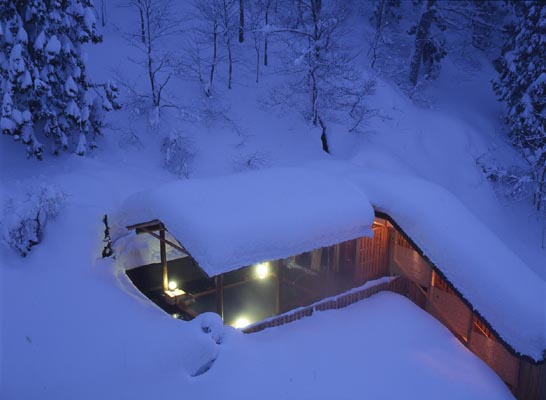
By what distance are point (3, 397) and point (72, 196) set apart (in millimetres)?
8357

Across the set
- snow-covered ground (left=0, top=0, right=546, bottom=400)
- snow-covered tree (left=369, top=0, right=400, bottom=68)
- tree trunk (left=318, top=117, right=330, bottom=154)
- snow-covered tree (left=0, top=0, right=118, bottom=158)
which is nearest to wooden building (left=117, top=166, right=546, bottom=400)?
snow-covered ground (left=0, top=0, right=546, bottom=400)

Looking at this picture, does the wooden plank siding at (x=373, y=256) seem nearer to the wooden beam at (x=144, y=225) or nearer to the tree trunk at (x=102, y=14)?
the wooden beam at (x=144, y=225)

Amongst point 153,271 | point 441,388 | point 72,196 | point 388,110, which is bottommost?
point 441,388

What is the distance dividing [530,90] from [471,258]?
14.5 meters

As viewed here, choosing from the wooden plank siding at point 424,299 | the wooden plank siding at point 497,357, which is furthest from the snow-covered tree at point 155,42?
the wooden plank siding at point 497,357

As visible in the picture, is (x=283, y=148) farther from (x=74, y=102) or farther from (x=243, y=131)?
(x=74, y=102)

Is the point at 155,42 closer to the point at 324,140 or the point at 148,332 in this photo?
the point at 324,140

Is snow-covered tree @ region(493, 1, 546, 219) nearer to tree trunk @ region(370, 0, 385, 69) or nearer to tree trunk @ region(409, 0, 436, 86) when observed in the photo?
tree trunk @ region(409, 0, 436, 86)

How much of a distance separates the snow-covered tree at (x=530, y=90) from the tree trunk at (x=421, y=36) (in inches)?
191

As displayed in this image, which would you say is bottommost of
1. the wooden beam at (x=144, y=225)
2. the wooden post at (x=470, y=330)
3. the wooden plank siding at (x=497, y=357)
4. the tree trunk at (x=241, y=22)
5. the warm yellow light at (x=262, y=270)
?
the wooden plank siding at (x=497, y=357)

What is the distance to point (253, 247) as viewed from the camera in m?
11.7

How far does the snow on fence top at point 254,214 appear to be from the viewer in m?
11.4

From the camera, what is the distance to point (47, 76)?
54.7 ft

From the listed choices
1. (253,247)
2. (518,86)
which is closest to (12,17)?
(253,247)
